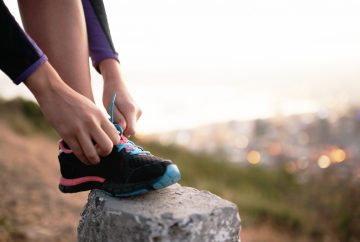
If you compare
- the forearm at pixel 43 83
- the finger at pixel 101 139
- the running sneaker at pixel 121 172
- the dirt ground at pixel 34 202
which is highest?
the forearm at pixel 43 83

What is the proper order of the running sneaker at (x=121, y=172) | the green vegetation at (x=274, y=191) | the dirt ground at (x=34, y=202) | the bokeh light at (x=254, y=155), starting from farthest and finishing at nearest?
the bokeh light at (x=254, y=155)
the green vegetation at (x=274, y=191)
the dirt ground at (x=34, y=202)
the running sneaker at (x=121, y=172)

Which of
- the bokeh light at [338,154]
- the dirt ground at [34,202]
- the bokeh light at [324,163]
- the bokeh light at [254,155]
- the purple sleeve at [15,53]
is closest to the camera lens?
the purple sleeve at [15,53]

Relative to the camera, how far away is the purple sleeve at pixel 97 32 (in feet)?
4.74

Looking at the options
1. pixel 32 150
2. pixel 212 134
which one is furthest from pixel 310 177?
pixel 212 134

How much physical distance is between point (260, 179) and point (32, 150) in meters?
4.57

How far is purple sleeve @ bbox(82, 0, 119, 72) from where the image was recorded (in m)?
1.45

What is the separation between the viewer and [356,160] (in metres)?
7.15

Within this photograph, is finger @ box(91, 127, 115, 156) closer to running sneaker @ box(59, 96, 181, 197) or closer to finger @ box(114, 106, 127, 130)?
running sneaker @ box(59, 96, 181, 197)

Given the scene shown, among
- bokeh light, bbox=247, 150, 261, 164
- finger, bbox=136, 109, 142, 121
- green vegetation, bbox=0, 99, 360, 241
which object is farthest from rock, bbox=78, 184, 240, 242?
bokeh light, bbox=247, 150, 261, 164

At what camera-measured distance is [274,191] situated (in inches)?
292

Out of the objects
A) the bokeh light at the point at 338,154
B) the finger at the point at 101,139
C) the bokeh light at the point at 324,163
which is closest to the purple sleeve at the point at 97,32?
the finger at the point at 101,139

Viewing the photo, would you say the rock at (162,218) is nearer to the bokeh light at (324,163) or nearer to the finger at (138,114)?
the finger at (138,114)

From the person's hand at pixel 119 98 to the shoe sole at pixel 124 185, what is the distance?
0.65 feet

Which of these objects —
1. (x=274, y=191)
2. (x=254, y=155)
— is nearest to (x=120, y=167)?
(x=274, y=191)
